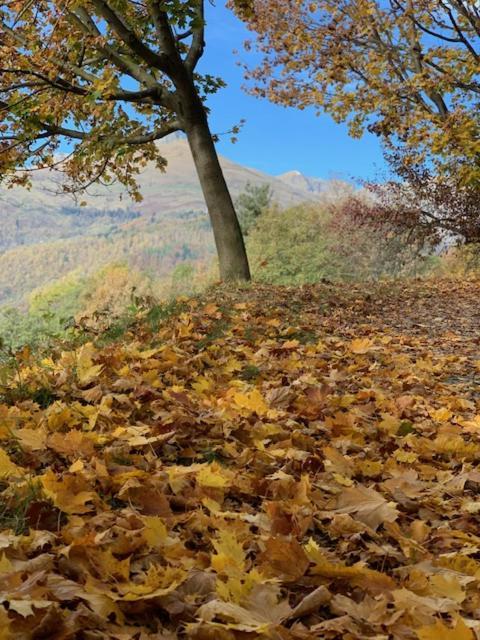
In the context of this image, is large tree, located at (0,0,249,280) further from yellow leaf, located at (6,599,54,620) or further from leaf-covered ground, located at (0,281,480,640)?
yellow leaf, located at (6,599,54,620)

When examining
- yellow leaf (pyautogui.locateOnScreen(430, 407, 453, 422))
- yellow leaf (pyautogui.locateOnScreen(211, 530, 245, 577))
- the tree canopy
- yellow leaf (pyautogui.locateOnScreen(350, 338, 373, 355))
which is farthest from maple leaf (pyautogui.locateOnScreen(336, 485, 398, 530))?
the tree canopy

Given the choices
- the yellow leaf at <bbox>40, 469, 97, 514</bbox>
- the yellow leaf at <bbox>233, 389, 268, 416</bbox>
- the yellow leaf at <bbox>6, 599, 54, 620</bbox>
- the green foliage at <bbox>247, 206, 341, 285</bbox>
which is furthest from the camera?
the green foliage at <bbox>247, 206, 341, 285</bbox>

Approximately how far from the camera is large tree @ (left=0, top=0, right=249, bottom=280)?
865 centimetres

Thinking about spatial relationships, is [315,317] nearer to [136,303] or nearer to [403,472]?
[136,303]

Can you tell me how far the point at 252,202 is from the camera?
1388 inches

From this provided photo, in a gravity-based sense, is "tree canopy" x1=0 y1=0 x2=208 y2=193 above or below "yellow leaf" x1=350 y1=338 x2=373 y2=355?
above

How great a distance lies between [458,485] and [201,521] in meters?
1.33

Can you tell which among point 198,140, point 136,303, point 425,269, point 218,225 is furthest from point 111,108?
point 425,269

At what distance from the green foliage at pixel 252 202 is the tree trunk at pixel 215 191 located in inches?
958

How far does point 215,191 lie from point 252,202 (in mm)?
25585

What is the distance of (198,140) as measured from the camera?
1003 cm

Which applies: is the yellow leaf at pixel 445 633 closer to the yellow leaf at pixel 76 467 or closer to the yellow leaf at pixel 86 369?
the yellow leaf at pixel 76 467

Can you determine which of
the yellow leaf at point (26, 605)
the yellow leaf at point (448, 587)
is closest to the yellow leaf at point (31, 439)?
the yellow leaf at point (26, 605)

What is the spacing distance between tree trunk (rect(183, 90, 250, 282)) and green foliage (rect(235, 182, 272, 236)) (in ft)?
79.8
